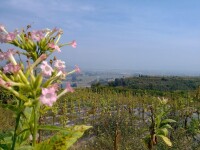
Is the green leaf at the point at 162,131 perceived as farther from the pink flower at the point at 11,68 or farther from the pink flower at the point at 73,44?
the pink flower at the point at 11,68

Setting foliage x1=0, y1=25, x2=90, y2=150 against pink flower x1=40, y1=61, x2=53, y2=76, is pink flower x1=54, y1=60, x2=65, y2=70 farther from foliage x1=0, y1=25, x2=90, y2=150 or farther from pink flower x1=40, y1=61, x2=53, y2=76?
pink flower x1=40, y1=61, x2=53, y2=76

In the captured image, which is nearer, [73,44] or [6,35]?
[6,35]

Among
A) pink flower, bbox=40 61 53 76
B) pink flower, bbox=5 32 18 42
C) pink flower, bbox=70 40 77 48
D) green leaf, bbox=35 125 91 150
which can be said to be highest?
pink flower, bbox=5 32 18 42

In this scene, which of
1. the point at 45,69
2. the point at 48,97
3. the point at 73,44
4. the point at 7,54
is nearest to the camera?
the point at 48,97

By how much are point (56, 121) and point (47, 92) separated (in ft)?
29.7

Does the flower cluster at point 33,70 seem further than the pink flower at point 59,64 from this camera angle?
No

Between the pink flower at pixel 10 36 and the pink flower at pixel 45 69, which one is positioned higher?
the pink flower at pixel 10 36

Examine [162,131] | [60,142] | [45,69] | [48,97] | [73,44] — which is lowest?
[162,131]

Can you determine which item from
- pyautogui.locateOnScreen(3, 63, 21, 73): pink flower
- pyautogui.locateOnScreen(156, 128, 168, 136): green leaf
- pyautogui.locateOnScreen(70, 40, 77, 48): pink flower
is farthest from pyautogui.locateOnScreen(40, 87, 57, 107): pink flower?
pyautogui.locateOnScreen(156, 128, 168, 136): green leaf

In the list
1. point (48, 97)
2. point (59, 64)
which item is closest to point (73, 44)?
point (59, 64)

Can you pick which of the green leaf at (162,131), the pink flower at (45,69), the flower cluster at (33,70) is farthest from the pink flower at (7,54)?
the green leaf at (162,131)

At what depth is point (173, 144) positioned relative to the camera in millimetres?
6535

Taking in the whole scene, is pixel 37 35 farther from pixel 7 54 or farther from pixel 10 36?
pixel 7 54

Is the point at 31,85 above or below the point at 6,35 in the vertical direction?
below
